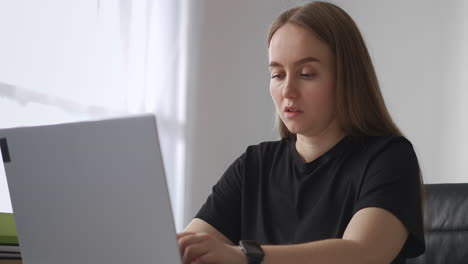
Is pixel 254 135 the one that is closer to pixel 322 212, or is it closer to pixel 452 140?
pixel 452 140

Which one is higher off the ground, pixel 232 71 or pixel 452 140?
pixel 232 71

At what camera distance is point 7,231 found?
131cm

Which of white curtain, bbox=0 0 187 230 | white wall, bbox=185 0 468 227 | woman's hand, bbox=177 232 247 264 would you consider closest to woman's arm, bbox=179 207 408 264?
woman's hand, bbox=177 232 247 264

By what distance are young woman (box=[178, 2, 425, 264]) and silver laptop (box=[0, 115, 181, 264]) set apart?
44 cm

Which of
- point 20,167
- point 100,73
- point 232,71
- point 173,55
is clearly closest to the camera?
point 20,167

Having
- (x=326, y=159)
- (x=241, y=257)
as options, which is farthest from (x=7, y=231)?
(x=326, y=159)

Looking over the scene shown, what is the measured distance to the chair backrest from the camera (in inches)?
59.7

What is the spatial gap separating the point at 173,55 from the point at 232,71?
0.42 metres

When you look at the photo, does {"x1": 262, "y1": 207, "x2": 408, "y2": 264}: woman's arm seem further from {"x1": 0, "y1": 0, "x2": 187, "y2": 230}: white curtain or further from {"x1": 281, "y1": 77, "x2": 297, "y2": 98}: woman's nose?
{"x1": 0, "y1": 0, "x2": 187, "y2": 230}: white curtain

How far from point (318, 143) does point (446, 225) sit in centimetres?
34

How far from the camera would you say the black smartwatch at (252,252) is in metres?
0.99

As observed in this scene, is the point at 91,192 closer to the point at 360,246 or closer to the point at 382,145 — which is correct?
the point at 360,246

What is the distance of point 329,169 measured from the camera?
145 centimetres

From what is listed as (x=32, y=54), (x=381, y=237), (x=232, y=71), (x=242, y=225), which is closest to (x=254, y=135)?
(x=232, y=71)
